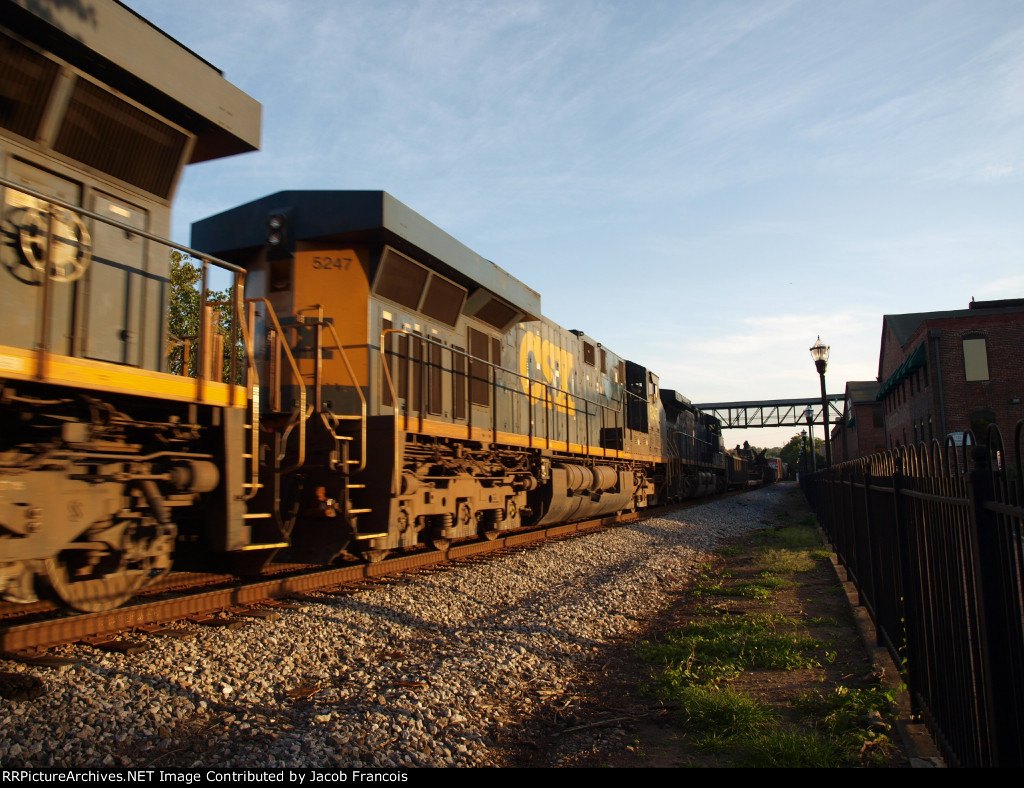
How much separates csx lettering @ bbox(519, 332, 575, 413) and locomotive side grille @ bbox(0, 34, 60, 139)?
725cm

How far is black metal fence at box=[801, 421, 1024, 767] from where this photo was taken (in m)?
2.22

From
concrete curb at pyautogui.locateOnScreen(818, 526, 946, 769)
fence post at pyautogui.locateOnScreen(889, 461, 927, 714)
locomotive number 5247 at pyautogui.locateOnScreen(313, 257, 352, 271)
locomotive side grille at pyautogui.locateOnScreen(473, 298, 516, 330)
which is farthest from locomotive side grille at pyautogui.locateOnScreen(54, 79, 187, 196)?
concrete curb at pyautogui.locateOnScreen(818, 526, 946, 769)

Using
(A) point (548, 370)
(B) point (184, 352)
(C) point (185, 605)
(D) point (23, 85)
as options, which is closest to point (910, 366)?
(A) point (548, 370)

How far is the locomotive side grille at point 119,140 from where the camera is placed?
468 cm

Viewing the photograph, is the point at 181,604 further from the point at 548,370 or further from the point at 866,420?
the point at 866,420

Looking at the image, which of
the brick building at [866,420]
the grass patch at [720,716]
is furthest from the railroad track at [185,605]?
the brick building at [866,420]

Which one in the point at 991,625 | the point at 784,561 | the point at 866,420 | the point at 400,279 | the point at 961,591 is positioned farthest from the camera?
the point at 866,420

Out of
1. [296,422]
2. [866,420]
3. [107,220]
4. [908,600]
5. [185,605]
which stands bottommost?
[185,605]

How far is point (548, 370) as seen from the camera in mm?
12625

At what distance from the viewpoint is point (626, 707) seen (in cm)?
406

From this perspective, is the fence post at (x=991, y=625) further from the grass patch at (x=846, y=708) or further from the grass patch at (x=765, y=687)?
the grass patch at (x=846, y=708)

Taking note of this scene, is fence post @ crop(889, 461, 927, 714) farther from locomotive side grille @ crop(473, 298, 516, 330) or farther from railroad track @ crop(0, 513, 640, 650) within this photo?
locomotive side grille @ crop(473, 298, 516, 330)

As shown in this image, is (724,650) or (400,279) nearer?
(724,650)

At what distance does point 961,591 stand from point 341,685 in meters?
3.23
